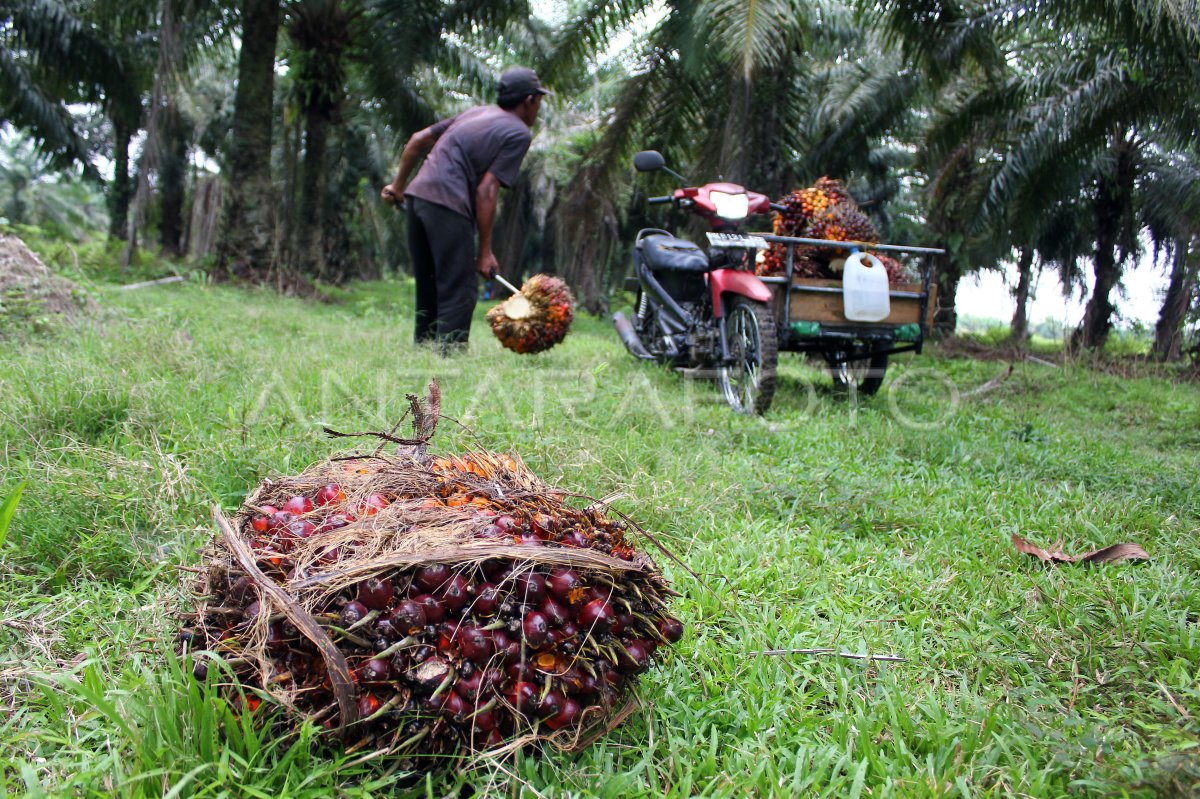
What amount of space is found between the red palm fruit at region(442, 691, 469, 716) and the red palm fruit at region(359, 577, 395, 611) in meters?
0.19

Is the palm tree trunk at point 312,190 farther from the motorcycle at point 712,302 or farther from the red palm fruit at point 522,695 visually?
the red palm fruit at point 522,695

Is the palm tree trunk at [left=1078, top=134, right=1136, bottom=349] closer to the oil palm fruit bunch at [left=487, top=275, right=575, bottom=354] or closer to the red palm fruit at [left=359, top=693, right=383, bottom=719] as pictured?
the oil palm fruit bunch at [left=487, top=275, right=575, bottom=354]

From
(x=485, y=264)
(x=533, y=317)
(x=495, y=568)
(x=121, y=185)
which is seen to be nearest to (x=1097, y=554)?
(x=495, y=568)

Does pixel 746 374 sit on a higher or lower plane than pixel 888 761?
higher

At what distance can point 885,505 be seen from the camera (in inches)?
123

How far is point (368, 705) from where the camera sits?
4.36 feet

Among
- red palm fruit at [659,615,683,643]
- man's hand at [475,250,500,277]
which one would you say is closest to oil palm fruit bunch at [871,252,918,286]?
man's hand at [475,250,500,277]

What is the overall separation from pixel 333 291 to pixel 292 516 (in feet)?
39.8

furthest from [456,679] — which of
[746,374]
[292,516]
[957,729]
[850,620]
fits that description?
[746,374]

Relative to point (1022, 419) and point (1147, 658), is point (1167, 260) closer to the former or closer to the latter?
point (1022, 419)

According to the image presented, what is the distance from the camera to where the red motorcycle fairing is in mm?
5086

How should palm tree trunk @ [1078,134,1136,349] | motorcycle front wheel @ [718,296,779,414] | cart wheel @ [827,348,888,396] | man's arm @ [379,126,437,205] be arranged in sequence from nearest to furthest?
1. motorcycle front wheel @ [718,296,779,414]
2. man's arm @ [379,126,437,205]
3. cart wheel @ [827,348,888,396]
4. palm tree trunk @ [1078,134,1136,349]

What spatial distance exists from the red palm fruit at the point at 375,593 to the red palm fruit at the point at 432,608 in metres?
0.05

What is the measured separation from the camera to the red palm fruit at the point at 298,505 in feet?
5.43
